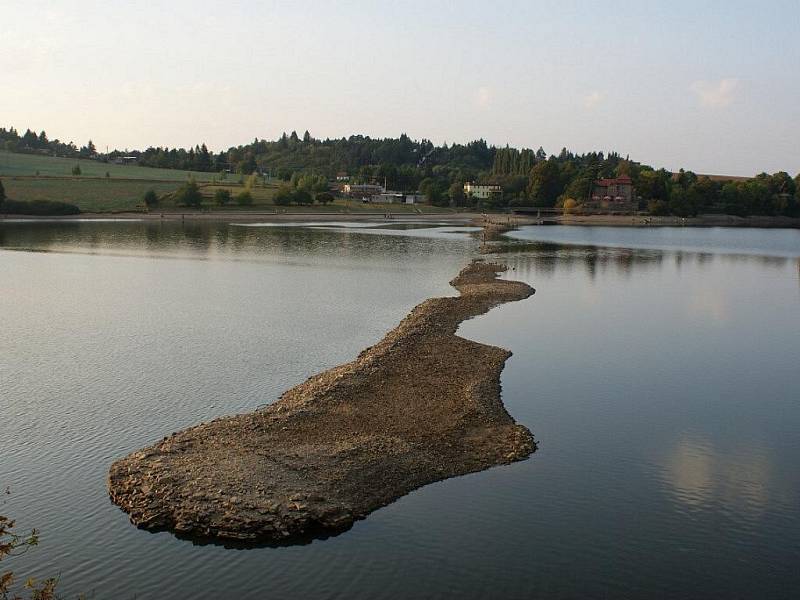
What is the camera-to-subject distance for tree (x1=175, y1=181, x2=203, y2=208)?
184125 mm

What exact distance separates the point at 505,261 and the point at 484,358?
2165 inches

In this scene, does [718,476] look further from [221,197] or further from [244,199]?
[244,199]

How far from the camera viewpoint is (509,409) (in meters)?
30.1

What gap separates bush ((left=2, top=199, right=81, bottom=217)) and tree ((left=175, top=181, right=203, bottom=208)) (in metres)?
25.1

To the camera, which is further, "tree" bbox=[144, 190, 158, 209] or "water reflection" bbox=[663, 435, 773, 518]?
"tree" bbox=[144, 190, 158, 209]

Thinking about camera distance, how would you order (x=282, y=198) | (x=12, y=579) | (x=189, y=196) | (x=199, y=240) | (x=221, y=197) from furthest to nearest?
(x=282, y=198), (x=221, y=197), (x=189, y=196), (x=199, y=240), (x=12, y=579)

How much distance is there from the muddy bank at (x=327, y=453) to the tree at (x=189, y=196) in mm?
159273

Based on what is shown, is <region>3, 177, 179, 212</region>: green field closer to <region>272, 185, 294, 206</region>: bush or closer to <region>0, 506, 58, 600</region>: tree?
<region>272, 185, 294, 206</region>: bush

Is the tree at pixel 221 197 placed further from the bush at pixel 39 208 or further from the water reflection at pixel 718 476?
the water reflection at pixel 718 476

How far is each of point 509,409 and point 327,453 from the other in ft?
31.7

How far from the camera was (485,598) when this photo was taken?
1636 cm

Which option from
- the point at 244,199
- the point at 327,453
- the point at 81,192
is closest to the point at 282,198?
the point at 244,199

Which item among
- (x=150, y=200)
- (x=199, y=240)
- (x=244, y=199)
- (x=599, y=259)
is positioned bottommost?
(x=199, y=240)

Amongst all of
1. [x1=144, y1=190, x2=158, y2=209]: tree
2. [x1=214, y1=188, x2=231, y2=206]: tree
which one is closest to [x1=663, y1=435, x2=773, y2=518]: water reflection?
[x1=214, y1=188, x2=231, y2=206]: tree
